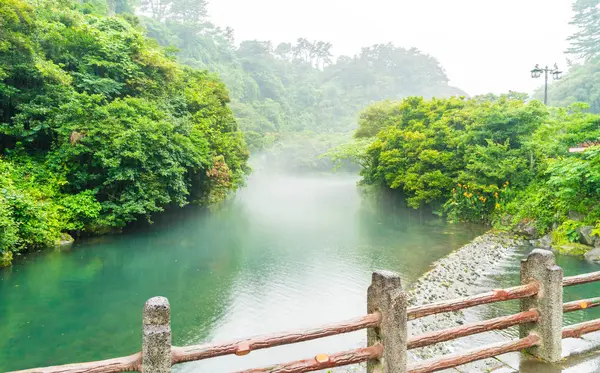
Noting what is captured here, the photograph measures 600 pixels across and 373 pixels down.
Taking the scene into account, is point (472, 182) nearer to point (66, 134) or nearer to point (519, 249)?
point (519, 249)

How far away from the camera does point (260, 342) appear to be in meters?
2.72

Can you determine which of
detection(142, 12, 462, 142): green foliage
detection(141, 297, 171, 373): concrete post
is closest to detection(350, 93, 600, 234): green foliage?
detection(141, 297, 171, 373): concrete post

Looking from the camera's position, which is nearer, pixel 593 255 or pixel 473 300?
pixel 473 300

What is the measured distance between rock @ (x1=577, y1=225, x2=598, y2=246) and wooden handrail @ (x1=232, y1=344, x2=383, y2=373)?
11.3 meters

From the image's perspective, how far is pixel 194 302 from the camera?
30.7 feet

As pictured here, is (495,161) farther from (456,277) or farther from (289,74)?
(289,74)

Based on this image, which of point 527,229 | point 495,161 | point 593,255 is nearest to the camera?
point 593,255

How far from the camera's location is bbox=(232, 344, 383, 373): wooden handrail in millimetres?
2772

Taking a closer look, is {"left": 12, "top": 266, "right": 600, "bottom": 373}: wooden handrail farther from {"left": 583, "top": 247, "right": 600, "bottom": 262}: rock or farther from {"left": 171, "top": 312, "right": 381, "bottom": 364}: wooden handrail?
{"left": 583, "top": 247, "right": 600, "bottom": 262}: rock

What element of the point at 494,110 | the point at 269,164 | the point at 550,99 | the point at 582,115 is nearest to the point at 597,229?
the point at 582,115

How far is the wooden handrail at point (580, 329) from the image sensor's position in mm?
3658

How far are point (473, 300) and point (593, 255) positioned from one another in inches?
390

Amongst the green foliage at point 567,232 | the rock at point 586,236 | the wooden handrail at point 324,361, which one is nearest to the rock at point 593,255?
the rock at point 586,236

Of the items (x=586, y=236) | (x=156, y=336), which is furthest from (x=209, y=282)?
(x=586, y=236)
